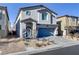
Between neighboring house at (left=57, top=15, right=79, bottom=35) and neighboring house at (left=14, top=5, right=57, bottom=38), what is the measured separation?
0.29 feet

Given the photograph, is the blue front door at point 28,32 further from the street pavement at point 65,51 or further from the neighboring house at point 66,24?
the neighboring house at point 66,24

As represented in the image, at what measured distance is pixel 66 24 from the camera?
379 centimetres

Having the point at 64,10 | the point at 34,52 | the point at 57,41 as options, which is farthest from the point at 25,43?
the point at 64,10

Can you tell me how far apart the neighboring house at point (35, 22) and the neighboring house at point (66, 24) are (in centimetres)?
9

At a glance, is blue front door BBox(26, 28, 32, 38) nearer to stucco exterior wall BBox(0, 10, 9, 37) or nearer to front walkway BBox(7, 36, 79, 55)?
front walkway BBox(7, 36, 79, 55)

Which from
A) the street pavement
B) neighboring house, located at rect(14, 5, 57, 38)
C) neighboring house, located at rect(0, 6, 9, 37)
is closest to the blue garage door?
neighboring house, located at rect(14, 5, 57, 38)

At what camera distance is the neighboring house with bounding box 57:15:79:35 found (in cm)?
377

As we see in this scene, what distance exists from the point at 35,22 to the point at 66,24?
0.45 m

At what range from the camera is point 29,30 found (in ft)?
12.4

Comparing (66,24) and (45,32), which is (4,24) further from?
(66,24)

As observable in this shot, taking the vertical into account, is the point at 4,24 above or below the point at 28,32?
above

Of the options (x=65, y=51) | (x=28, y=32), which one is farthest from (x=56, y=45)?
(x=28, y=32)

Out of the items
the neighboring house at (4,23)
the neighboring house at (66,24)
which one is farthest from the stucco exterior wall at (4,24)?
the neighboring house at (66,24)
